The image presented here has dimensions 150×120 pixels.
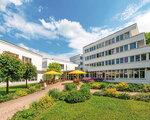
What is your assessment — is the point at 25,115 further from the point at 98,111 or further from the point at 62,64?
the point at 62,64

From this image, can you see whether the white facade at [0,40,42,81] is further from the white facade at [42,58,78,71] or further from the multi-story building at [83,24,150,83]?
the multi-story building at [83,24,150,83]

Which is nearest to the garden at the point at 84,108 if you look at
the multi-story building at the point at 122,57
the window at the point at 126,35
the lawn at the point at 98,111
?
the lawn at the point at 98,111

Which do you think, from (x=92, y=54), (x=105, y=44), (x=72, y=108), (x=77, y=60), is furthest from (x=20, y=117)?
(x=77, y=60)

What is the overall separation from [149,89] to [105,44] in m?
34.1

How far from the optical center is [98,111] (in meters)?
14.7

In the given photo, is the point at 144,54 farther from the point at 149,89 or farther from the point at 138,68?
the point at 149,89

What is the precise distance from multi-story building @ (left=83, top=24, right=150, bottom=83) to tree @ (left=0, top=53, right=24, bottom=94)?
2509 centimetres

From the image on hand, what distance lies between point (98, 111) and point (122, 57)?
34596 millimetres

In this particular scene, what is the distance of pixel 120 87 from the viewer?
2594cm

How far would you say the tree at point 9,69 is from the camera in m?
24.5

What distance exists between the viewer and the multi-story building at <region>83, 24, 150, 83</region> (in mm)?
40469

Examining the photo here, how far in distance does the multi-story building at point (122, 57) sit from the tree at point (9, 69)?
25085mm

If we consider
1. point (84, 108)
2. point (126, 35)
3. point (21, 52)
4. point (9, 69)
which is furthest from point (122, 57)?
point (84, 108)

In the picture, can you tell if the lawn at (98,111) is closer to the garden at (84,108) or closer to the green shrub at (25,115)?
the garden at (84,108)
